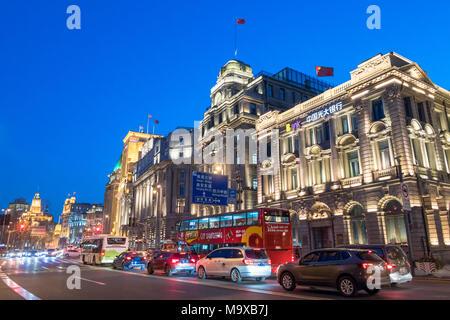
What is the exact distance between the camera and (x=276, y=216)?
2309 centimetres

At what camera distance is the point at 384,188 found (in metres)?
29.4

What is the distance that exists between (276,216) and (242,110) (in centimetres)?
3384

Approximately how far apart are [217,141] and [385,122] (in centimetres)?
3261

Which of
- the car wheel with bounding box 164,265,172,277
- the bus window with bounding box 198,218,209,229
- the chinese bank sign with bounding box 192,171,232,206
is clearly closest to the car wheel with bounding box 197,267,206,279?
the car wheel with bounding box 164,265,172,277

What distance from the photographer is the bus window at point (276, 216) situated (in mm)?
22703

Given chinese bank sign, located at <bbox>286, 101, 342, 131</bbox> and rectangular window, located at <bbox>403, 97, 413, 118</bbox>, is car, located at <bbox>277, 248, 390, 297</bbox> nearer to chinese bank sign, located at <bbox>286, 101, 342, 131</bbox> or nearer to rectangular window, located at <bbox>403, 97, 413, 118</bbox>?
rectangular window, located at <bbox>403, 97, 413, 118</bbox>

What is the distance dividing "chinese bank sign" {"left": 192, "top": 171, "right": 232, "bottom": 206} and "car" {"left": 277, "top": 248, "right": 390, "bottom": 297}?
67.7 feet

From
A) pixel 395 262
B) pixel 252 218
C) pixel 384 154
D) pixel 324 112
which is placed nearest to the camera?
pixel 395 262

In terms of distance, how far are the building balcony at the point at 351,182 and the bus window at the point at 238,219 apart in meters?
14.3

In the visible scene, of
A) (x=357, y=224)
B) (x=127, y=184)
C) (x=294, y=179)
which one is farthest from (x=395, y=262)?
(x=127, y=184)

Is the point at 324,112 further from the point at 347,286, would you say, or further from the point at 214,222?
the point at 347,286

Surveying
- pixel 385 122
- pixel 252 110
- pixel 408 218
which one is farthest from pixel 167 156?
pixel 408 218

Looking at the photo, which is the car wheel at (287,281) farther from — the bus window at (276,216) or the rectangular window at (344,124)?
the rectangular window at (344,124)
